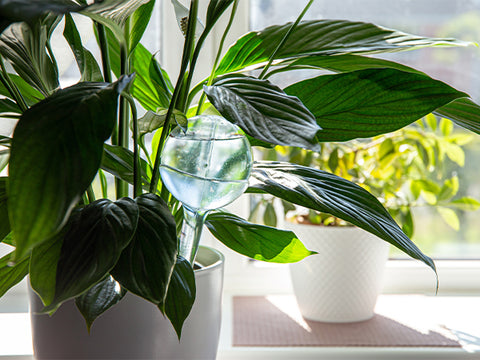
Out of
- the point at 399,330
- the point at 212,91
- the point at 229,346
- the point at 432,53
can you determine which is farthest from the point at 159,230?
the point at 432,53

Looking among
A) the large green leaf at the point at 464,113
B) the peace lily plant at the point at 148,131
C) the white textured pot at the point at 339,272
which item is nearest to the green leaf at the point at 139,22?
the peace lily plant at the point at 148,131

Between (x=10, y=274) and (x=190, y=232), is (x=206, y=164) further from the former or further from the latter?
(x=10, y=274)

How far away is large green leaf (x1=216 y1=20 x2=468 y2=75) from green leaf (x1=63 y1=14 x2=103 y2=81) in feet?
0.50

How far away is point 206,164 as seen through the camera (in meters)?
0.45

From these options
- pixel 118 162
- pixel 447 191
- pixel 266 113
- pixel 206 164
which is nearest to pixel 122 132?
pixel 118 162

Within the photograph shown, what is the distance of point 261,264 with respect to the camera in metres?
A: 1.17

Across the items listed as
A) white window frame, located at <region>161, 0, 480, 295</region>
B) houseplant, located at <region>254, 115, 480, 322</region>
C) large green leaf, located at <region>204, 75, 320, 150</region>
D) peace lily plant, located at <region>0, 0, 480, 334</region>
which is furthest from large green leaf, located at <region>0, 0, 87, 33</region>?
white window frame, located at <region>161, 0, 480, 295</region>

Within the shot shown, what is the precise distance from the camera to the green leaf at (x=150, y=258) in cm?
36

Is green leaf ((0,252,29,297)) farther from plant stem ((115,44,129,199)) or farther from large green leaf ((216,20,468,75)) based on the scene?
large green leaf ((216,20,468,75))

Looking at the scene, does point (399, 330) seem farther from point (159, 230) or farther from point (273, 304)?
point (159, 230)

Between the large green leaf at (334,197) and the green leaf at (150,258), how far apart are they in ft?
0.37

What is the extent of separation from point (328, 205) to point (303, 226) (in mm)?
498

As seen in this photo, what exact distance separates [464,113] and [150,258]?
13.5 inches

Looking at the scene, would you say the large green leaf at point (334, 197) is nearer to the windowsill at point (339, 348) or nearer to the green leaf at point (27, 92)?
the green leaf at point (27, 92)
